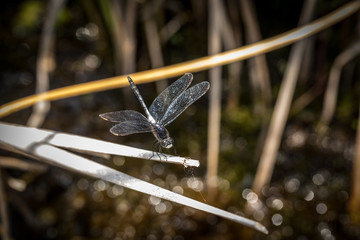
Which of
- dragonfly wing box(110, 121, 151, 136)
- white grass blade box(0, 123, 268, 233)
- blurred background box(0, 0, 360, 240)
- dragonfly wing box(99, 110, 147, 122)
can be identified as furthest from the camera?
blurred background box(0, 0, 360, 240)

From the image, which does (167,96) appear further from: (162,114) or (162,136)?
(162,136)

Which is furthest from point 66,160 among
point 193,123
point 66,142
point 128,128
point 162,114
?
point 193,123

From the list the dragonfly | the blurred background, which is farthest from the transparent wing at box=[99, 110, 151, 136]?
the blurred background

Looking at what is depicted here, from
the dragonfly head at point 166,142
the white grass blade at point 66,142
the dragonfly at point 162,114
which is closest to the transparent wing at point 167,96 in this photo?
the dragonfly at point 162,114

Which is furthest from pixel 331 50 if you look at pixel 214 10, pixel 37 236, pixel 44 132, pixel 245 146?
pixel 37 236

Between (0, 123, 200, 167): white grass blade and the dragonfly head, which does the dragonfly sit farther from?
(0, 123, 200, 167): white grass blade

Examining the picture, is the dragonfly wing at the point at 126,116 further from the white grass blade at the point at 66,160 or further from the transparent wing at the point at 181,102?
the white grass blade at the point at 66,160
